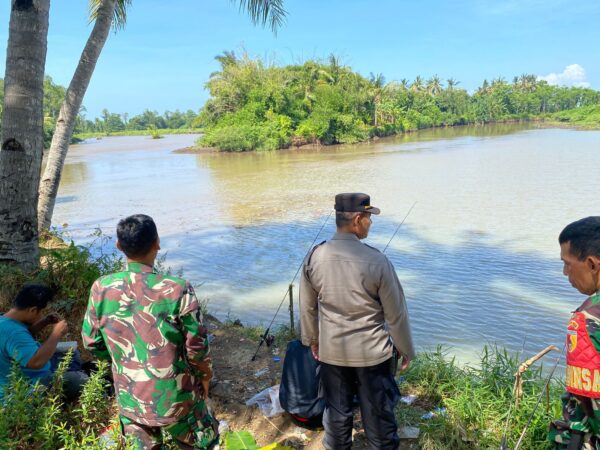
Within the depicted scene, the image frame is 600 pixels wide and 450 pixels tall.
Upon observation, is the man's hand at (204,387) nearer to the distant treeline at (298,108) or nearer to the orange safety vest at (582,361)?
the orange safety vest at (582,361)

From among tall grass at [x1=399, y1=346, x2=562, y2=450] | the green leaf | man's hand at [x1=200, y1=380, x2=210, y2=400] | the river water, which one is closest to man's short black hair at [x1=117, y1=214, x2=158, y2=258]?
man's hand at [x1=200, y1=380, x2=210, y2=400]

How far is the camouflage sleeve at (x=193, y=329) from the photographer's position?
2.00m

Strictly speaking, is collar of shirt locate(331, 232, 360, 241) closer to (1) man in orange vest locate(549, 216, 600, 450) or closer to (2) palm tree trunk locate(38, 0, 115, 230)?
(1) man in orange vest locate(549, 216, 600, 450)

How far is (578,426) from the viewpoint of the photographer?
1728 millimetres

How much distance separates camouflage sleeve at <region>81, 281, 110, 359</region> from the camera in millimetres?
2069

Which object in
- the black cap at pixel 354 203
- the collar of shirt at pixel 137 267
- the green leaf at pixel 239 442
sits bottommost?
the green leaf at pixel 239 442

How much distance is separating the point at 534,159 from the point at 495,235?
1525 centimetres

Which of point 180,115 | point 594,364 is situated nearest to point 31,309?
point 594,364

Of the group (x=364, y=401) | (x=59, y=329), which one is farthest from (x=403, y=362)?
(x=59, y=329)

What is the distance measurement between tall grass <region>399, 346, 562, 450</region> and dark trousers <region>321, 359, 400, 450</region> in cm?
55

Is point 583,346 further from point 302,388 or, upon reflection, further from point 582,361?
point 302,388

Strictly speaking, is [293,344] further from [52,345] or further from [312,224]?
[312,224]

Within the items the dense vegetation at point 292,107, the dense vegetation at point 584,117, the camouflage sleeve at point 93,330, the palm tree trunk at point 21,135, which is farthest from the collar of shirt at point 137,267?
the dense vegetation at point 584,117

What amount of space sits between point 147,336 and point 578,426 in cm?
178
